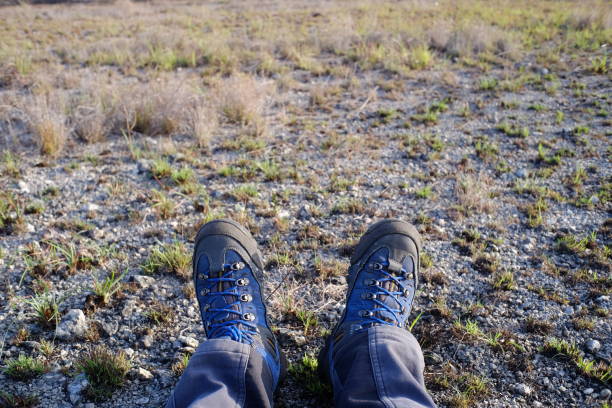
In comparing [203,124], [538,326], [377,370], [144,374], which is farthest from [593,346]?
[203,124]

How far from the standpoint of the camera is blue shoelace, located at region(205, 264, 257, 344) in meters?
2.02

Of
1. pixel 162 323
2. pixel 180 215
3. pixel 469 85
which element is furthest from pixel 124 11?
pixel 162 323

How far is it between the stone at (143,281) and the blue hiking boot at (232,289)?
0.48 meters

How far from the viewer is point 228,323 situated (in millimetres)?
2074

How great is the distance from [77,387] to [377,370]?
1.41 meters

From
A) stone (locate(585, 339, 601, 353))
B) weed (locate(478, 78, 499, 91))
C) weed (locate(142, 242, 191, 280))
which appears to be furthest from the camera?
weed (locate(478, 78, 499, 91))

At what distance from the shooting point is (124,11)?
1617 centimetres

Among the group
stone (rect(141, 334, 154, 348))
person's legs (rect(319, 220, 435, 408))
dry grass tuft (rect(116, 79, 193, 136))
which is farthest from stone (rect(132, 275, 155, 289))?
dry grass tuft (rect(116, 79, 193, 136))

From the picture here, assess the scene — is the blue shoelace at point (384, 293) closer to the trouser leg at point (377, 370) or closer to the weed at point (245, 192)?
the trouser leg at point (377, 370)

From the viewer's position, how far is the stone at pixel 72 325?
2282mm

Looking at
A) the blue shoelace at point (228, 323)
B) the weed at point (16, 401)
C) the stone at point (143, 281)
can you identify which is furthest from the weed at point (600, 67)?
the weed at point (16, 401)

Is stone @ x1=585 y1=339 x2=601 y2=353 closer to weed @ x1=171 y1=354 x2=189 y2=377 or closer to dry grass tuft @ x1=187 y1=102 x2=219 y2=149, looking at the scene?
weed @ x1=171 y1=354 x2=189 y2=377

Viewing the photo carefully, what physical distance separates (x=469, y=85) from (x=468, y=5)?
366 inches

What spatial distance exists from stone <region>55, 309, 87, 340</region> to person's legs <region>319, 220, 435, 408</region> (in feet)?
4.32
